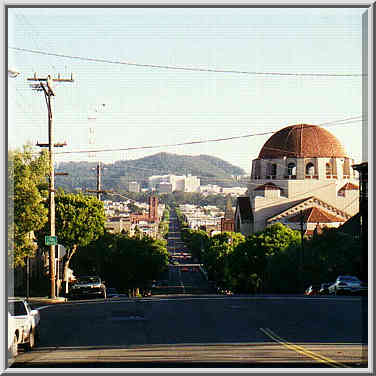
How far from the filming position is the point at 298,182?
106438 mm

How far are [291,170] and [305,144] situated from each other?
15.9ft

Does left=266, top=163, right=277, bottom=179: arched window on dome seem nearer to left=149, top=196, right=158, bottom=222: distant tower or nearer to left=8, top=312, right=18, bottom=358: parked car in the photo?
left=149, top=196, right=158, bottom=222: distant tower

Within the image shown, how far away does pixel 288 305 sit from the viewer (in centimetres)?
2717

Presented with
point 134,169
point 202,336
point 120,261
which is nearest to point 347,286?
point 134,169

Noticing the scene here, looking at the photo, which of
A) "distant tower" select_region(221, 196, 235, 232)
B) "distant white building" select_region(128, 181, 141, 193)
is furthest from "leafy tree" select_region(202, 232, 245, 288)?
"distant tower" select_region(221, 196, 235, 232)

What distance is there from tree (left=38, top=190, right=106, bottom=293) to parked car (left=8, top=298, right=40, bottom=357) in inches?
1345

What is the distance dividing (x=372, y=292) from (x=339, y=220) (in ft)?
300

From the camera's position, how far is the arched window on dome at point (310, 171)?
111562mm

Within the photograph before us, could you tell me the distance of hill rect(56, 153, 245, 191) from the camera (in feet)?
149

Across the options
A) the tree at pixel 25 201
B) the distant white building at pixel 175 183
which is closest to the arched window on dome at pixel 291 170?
the distant white building at pixel 175 183

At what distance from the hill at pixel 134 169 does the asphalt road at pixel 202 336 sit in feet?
61.0

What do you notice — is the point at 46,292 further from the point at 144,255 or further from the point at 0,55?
the point at 0,55

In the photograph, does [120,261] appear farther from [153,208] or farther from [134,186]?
[153,208]

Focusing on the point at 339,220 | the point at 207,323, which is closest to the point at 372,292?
the point at 207,323
